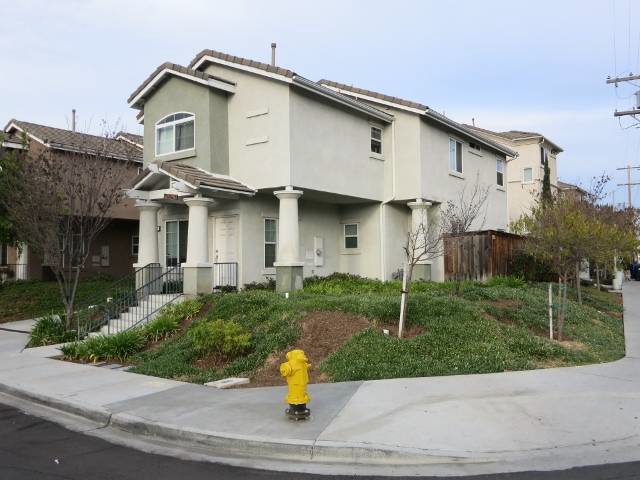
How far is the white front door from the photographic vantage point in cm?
1612

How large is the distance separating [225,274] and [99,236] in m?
11.1

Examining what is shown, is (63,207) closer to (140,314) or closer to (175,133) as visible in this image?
(140,314)

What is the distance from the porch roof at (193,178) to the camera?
14.6 m

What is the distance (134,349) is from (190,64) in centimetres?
953

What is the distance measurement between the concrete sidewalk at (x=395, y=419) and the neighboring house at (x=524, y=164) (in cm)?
2747

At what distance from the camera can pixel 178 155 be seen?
1664 centimetres

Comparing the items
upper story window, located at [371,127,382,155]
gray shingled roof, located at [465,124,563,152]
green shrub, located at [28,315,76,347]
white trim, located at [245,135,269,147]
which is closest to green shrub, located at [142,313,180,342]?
green shrub, located at [28,315,76,347]

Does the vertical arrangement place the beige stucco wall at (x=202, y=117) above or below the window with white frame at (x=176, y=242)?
above

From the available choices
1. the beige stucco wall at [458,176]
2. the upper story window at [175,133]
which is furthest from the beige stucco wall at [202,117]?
the beige stucco wall at [458,176]

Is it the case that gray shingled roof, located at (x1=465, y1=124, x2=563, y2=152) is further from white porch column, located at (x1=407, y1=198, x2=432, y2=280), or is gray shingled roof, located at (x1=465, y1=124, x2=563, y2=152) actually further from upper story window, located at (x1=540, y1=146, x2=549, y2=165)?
white porch column, located at (x1=407, y1=198, x2=432, y2=280)

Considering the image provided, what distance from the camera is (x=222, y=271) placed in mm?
16188

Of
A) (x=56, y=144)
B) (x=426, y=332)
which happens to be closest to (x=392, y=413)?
(x=426, y=332)

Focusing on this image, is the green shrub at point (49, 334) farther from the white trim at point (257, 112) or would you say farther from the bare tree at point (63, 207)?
the white trim at point (257, 112)

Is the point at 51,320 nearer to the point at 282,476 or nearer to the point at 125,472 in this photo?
the point at 125,472
